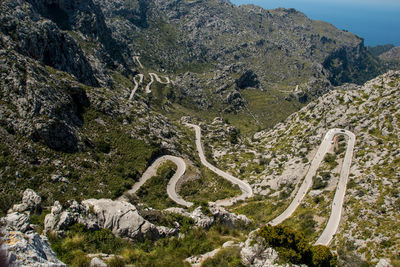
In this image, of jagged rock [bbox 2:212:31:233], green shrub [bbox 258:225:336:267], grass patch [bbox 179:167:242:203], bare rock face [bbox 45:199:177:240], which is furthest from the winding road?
jagged rock [bbox 2:212:31:233]

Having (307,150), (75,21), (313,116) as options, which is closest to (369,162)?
(307,150)

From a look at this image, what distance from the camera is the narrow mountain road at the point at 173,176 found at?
2319 inches

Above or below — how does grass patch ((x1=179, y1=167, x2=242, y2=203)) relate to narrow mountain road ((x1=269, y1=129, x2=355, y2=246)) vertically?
below

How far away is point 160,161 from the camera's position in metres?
72.2

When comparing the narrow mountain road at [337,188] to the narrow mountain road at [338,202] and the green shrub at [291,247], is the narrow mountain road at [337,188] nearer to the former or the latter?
the narrow mountain road at [338,202]

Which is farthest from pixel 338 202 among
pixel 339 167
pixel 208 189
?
pixel 208 189

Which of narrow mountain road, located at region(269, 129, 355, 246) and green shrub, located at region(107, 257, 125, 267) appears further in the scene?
narrow mountain road, located at region(269, 129, 355, 246)

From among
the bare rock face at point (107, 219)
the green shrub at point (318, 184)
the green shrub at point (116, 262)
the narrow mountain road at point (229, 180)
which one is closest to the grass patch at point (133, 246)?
the green shrub at point (116, 262)

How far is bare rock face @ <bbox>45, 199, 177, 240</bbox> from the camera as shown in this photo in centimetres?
2113

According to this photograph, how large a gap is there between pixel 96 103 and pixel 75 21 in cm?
12685

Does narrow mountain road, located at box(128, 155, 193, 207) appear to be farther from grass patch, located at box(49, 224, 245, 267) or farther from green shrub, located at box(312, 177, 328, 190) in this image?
green shrub, located at box(312, 177, 328, 190)

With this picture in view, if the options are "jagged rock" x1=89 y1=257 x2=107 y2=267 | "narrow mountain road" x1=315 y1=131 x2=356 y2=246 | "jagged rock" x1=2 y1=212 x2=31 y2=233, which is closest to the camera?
"jagged rock" x1=89 y1=257 x2=107 y2=267

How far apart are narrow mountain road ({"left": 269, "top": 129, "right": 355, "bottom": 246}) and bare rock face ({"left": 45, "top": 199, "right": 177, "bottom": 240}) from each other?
34366 millimetres

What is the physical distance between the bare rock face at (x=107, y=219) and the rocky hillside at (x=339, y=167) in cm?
2228
